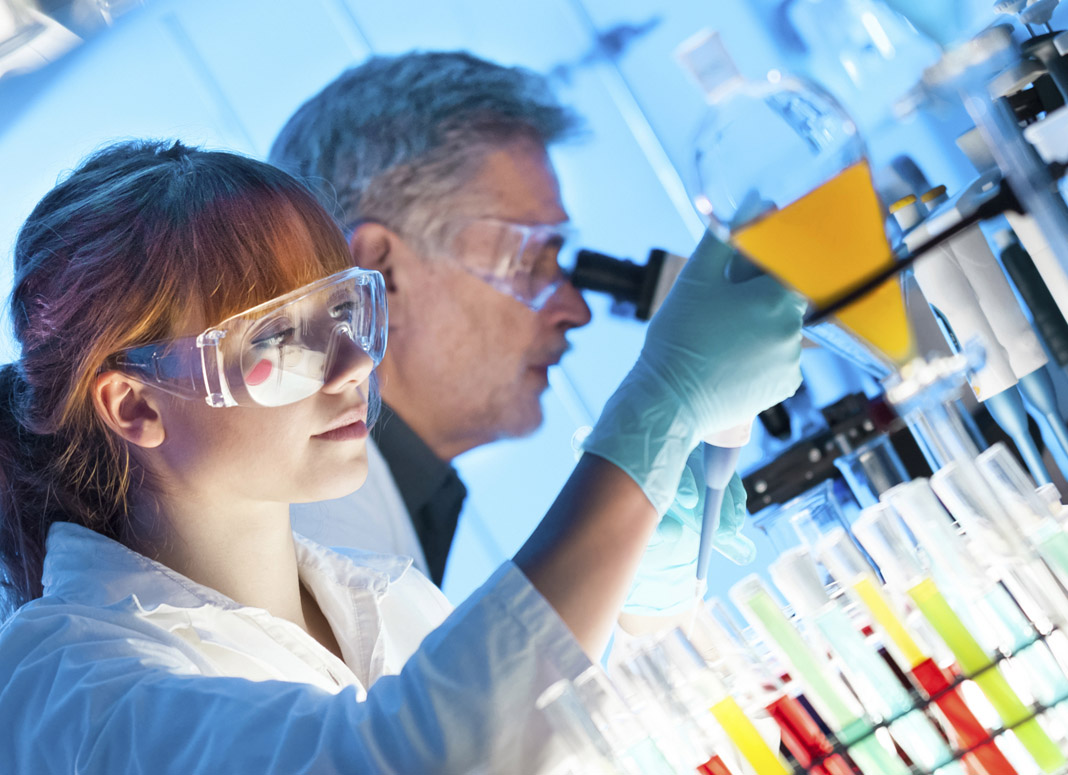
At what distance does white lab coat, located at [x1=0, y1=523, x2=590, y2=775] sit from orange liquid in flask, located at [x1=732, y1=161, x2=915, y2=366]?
393 millimetres

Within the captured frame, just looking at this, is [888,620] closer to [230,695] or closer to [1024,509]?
[1024,509]

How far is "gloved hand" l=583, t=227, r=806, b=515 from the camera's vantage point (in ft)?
3.37

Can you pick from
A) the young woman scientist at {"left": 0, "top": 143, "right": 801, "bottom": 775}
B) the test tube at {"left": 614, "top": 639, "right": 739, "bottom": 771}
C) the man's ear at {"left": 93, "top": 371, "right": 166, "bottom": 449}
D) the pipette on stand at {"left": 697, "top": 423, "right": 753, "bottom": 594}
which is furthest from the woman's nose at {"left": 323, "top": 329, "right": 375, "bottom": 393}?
the test tube at {"left": 614, "top": 639, "right": 739, "bottom": 771}

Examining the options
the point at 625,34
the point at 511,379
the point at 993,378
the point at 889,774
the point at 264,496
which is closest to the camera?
the point at 889,774

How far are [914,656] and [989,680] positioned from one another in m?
0.06

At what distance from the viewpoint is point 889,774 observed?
0.78 m

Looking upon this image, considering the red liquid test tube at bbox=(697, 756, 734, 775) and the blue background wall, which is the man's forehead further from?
the red liquid test tube at bbox=(697, 756, 734, 775)

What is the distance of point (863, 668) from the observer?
0.80 meters

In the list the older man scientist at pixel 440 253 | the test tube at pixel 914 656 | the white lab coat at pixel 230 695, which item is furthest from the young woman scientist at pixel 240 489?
the older man scientist at pixel 440 253

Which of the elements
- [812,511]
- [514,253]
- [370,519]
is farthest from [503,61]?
[812,511]

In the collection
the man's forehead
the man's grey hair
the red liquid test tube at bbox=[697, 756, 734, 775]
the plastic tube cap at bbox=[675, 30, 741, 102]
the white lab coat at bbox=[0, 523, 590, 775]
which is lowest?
the red liquid test tube at bbox=[697, 756, 734, 775]

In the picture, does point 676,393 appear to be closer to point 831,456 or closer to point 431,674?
point 831,456

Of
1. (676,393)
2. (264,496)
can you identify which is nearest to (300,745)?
(264,496)

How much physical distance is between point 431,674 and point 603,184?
4.70 feet
